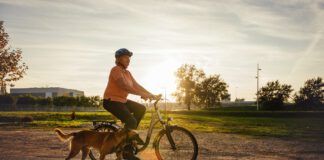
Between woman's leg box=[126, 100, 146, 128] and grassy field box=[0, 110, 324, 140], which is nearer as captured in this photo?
woman's leg box=[126, 100, 146, 128]

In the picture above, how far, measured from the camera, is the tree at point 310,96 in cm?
7850

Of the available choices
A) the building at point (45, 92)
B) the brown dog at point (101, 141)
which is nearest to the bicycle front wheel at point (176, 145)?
the brown dog at point (101, 141)

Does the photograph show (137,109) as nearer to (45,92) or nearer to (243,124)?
(243,124)

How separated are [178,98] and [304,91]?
4067 centimetres

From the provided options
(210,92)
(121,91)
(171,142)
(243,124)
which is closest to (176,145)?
(171,142)

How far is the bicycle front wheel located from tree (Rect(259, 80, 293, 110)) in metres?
77.7

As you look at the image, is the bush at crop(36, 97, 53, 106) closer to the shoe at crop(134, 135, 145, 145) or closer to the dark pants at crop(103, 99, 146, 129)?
the dark pants at crop(103, 99, 146, 129)

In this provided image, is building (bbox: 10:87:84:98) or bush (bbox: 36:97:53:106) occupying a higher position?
building (bbox: 10:87:84:98)

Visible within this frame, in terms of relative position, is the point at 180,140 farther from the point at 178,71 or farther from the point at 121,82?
the point at 178,71

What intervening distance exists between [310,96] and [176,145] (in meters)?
75.8

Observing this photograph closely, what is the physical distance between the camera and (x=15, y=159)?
1014cm

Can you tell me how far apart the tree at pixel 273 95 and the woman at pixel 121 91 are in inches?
3071

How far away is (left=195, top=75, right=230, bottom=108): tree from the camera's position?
112 meters

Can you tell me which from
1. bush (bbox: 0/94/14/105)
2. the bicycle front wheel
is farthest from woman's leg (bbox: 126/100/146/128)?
bush (bbox: 0/94/14/105)
